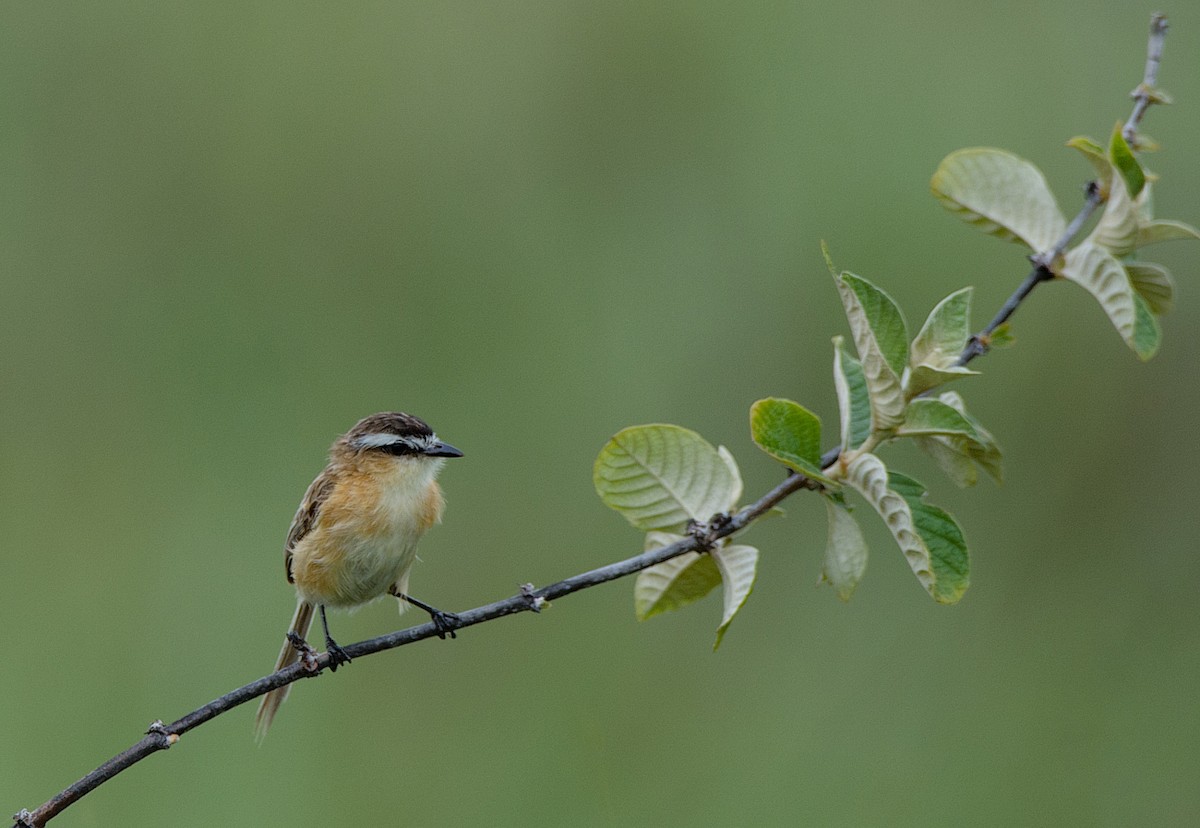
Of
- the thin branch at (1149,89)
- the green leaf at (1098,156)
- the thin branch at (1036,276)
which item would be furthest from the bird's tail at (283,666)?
the thin branch at (1149,89)

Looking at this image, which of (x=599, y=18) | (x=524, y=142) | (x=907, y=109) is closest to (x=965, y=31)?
(x=907, y=109)

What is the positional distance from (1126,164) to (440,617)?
6.03 ft

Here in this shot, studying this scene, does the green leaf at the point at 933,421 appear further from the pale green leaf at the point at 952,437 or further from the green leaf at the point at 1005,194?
the green leaf at the point at 1005,194

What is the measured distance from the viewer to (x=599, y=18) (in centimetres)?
657

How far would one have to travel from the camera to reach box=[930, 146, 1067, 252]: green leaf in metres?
2.54

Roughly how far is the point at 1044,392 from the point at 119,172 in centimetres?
505

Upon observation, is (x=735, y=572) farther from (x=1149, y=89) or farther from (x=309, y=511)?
(x=309, y=511)

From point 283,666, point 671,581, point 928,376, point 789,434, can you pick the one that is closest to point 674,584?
point 671,581

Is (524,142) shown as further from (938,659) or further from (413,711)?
(938,659)

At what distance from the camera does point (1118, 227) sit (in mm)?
2447

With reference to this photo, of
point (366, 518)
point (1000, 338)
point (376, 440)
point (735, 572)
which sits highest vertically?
point (1000, 338)

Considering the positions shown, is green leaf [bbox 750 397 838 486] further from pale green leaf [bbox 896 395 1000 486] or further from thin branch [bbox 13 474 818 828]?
pale green leaf [bbox 896 395 1000 486]

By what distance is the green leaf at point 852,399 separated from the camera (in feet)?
7.00

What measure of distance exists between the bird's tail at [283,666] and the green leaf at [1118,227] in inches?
91.4
